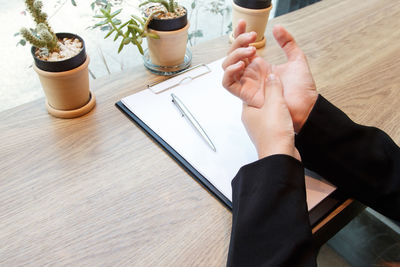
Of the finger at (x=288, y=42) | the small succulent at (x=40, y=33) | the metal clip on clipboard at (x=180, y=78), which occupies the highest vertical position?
the small succulent at (x=40, y=33)

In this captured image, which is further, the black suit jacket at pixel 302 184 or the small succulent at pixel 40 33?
the small succulent at pixel 40 33

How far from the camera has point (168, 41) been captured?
31.8 inches

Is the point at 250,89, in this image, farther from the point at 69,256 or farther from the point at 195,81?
the point at 69,256

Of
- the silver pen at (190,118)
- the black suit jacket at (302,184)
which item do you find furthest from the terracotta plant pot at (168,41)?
the black suit jacket at (302,184)

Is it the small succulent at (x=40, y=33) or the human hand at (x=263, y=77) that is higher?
the small succulent at (x=40, y=33)

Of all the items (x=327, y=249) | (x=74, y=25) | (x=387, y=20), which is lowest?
(x=327, y=249)

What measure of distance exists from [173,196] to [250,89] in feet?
0.87

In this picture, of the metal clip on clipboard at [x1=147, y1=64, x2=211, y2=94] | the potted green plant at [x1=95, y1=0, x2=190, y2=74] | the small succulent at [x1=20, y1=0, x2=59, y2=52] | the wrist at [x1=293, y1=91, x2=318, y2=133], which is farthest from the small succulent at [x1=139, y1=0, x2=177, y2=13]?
the wrist at [x1=293, y1=91, x2=318, y2=133]

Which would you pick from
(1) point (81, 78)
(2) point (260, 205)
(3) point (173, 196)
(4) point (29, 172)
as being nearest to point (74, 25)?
(1) point (81, 78)

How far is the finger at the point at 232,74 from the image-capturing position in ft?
2.02

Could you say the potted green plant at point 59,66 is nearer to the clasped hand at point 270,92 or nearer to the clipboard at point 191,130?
the clipboard at point 191,130

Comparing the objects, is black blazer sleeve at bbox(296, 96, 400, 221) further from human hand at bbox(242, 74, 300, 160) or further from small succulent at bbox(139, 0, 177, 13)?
small succulent at bbox(139, 0, 177, 13)

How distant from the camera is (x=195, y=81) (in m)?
0.82

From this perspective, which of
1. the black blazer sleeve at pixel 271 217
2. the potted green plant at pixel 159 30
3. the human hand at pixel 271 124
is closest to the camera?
the black blazer sleeve at pixel 271 217
